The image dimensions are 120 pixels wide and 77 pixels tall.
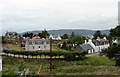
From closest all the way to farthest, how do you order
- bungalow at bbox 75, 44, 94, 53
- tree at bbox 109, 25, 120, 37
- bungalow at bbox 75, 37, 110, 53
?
tree at bbox 109, 25, 120, 37, bungalow at bbox 75, 44, 94, 53, bungalow at bbox 75, 37, 110, 53

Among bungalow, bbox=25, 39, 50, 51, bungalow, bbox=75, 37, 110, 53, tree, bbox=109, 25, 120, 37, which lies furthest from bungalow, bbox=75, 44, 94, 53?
tree, bbox=109, 25, 120, 37

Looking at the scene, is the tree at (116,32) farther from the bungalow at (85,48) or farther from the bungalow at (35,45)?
the bungalow at (35,45)

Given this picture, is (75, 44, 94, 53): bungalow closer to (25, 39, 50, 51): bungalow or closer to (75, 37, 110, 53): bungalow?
(75, 37, 110, 53): bungalow

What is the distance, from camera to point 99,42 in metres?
52.3

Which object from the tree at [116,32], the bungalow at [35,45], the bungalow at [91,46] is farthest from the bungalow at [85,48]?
the tree at [116,32]

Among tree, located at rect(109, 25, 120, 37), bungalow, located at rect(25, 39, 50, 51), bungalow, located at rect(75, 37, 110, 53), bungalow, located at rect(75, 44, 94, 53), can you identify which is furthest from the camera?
bungalow, located at rect(25, 39, 50, 51)

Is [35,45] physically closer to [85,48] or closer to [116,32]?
[85,48]

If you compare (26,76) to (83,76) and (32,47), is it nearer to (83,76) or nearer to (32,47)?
(83,76)

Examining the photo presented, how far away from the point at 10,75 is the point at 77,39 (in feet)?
182

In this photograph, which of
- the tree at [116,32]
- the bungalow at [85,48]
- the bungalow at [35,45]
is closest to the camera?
the tree at [116,32]

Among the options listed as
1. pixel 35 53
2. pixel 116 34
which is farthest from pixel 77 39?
pixel 116 34

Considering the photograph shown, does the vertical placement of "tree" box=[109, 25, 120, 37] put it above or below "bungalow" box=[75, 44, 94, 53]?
above

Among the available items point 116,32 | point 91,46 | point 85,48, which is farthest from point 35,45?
point 116,32

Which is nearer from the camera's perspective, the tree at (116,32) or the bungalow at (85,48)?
the tree at (116,32)
